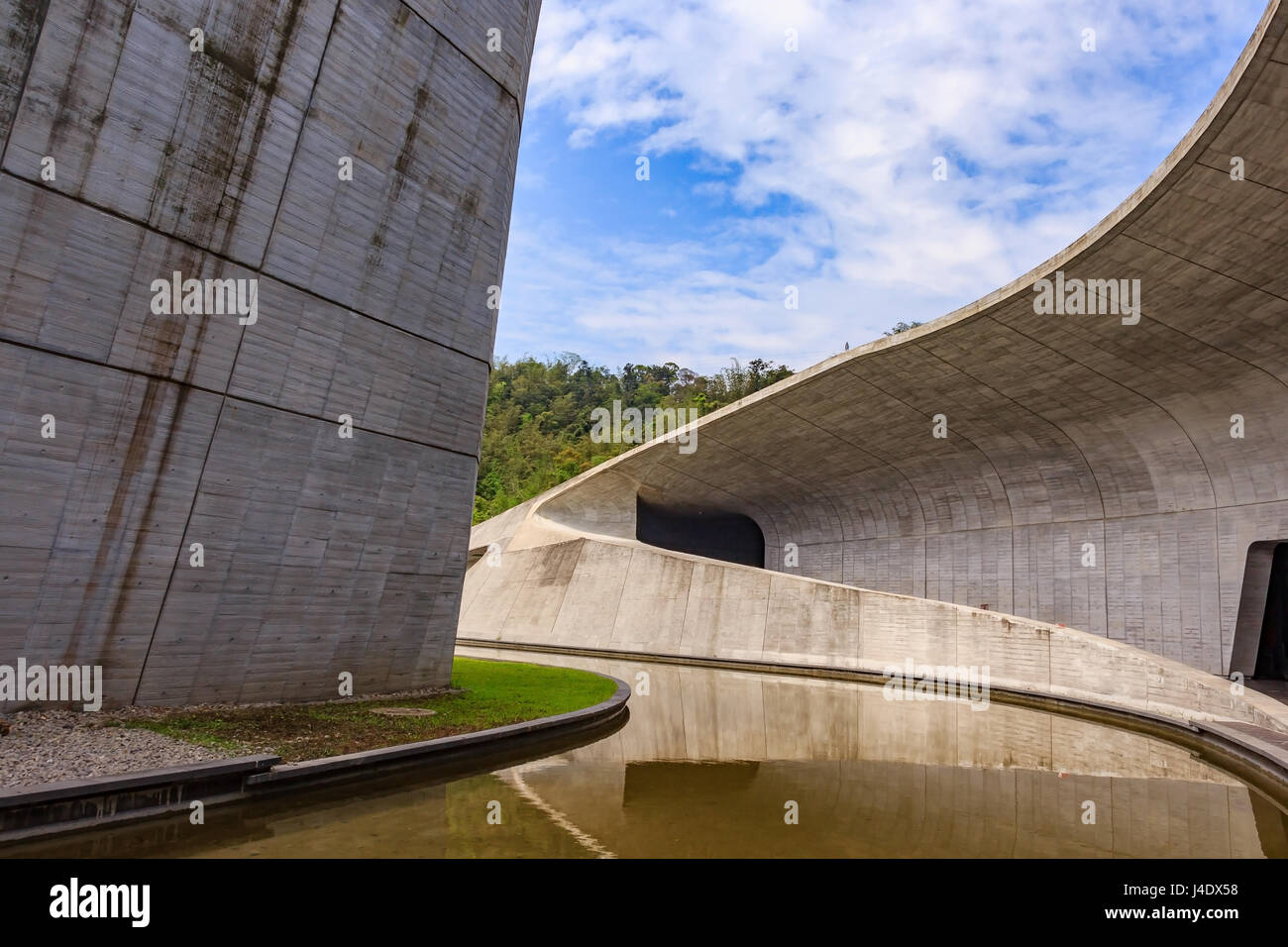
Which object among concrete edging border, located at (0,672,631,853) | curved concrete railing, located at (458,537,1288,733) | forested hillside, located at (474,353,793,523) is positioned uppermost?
forested hillside, located at (474,353,793,523)

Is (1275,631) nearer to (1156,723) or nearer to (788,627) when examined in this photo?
(1156,723)

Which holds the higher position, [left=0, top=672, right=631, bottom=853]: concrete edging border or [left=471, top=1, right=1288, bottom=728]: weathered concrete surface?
[left=471, top=1, right=1288, bottom=728]: weathered concrete surface

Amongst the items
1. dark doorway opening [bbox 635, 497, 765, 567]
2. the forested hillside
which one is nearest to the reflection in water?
dark doorway opening [bbox 635, 497, 765, 567]

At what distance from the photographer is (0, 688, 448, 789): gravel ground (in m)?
5.40

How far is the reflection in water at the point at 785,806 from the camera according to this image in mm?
4941

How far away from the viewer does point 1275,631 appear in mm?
15000

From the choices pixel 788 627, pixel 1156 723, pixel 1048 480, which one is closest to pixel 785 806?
pixel 1156 723

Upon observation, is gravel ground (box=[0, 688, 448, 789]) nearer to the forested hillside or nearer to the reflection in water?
the reflection in water

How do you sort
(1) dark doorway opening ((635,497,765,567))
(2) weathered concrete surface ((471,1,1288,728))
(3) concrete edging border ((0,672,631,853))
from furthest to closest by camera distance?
(1) dark doorway opening ((635,497,765,567))
(2) weathered concrete surface ((471,1,1288,728))
(3) concrete edging border ((0,672,631,853))

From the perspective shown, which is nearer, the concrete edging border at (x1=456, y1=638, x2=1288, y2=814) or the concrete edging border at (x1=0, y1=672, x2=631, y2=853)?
the concrete edging border at (x1=0, y1=672, x2=631, y2=853)

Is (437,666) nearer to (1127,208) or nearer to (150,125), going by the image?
(150,125)

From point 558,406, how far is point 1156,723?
64.0 m

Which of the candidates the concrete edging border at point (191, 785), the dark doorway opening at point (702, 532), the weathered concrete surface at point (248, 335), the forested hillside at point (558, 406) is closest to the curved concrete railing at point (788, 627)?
the dark doorway opening at point (702, 532)

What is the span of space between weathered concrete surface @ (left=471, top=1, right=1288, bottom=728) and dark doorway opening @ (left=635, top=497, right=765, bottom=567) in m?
5.03
